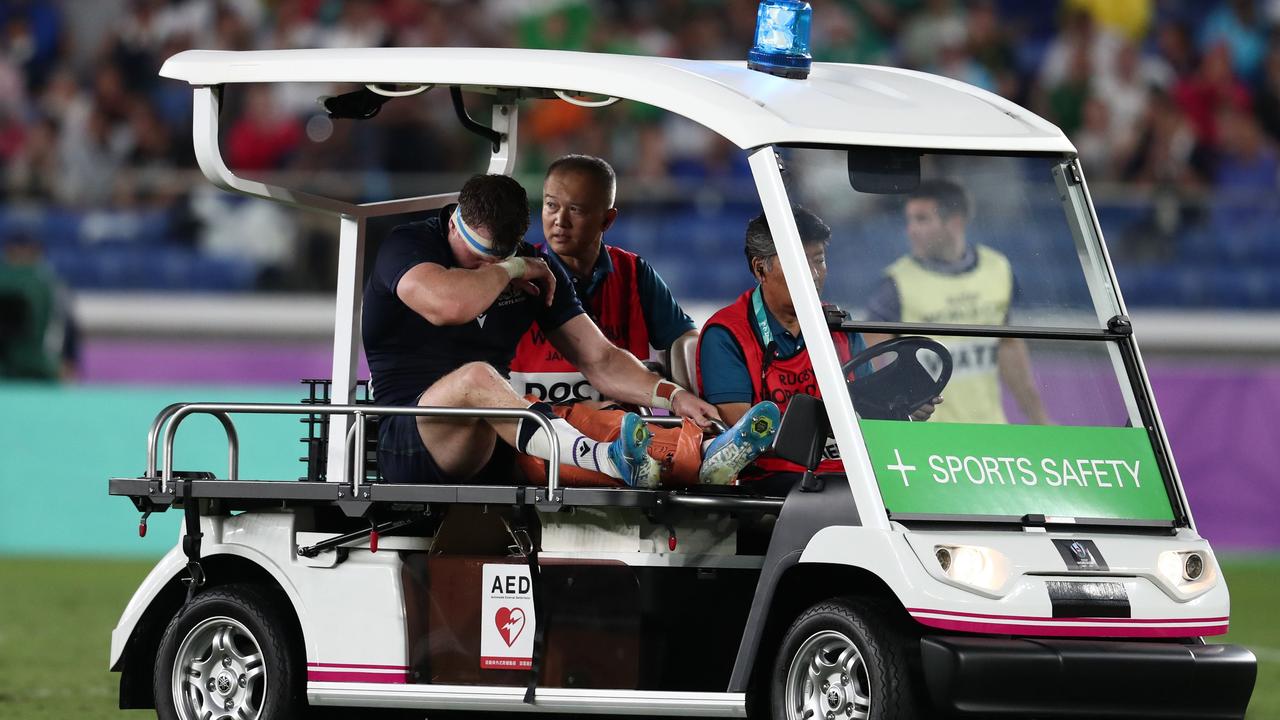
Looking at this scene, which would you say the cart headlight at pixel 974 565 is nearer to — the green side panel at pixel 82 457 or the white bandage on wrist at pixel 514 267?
the white bandage on wrist at pixel 514 267

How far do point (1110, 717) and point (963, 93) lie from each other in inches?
86.4

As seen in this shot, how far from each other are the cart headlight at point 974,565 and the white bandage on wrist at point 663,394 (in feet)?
5.86

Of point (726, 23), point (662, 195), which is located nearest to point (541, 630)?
point (662, 195)

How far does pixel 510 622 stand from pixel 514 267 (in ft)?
4.01

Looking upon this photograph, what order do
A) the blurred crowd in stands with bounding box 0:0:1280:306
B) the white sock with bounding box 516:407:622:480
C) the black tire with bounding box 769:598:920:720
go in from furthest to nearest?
the blurred crowd in stands with bounding box 0:0:1280:306 → the white sock with bounding box 516:407:622:480 → the black tire with bounding box 769:598:920:720

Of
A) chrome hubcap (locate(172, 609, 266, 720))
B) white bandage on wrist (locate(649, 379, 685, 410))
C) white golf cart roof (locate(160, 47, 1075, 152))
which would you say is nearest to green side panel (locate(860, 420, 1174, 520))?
white golf cart roof (locate(160, 47, 1075, 152))

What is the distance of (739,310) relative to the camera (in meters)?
7.67

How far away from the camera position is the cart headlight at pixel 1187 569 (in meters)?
6.46

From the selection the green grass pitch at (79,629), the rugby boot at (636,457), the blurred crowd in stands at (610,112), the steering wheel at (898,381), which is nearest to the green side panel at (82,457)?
the green grass pitch at (79,629)

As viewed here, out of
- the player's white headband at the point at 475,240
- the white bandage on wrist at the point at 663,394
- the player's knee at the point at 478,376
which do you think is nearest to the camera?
the player's knee at the point at 478,376

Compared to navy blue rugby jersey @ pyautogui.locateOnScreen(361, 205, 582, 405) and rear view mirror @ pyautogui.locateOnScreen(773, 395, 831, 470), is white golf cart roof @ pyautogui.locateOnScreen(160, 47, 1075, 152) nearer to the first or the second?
navy blue rugby jersey @ pyautogui.locateOnScreen(361, 205, 582, 405)

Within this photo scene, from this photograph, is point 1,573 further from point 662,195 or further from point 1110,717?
point 1110,717

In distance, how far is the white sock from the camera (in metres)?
7.06

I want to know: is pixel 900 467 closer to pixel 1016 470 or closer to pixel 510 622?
pixel 1016 470
